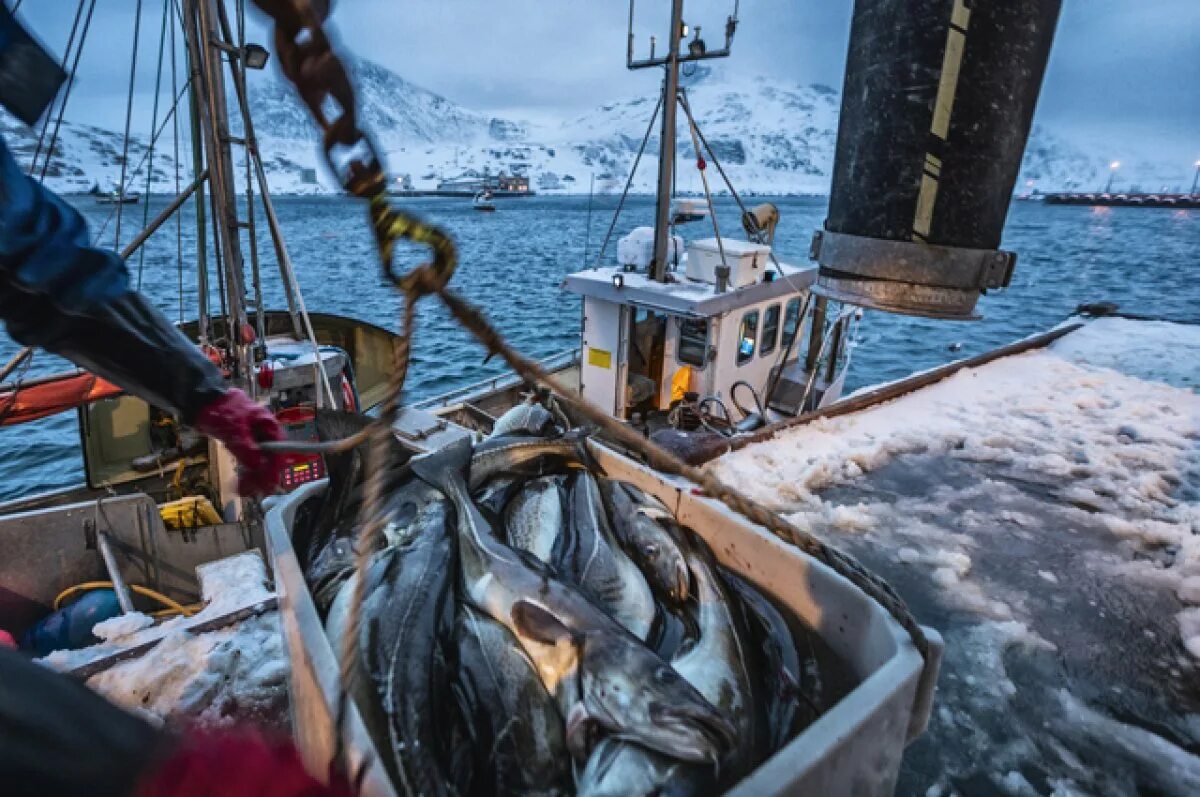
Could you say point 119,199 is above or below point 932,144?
below

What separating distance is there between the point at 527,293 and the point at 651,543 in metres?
Answer: 30.3

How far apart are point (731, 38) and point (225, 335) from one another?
797 centimetres

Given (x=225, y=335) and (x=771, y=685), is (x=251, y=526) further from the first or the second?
(x=771, y=685)

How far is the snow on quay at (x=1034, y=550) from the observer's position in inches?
100

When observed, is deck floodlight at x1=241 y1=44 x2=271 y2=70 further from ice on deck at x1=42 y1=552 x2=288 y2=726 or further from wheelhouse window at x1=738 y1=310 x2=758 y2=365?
wheelhouse window at x1=738 y1=310 x2=758 y2=365

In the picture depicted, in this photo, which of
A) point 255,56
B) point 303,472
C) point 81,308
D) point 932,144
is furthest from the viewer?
point 255,56

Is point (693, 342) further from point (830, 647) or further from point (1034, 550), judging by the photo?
point (830, 647)

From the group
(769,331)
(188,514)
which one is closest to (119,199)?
(188,514)

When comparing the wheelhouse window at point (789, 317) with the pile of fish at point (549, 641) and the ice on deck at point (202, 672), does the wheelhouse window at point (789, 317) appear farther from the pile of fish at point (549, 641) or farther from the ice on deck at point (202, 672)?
the ice on deck at point (202, 672)

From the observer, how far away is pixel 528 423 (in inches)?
159

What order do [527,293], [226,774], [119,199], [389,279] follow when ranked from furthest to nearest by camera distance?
[527,293]
[119,199]
[389,279]
[226,774]

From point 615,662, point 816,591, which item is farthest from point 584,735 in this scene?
point 816,591

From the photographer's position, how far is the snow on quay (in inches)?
100

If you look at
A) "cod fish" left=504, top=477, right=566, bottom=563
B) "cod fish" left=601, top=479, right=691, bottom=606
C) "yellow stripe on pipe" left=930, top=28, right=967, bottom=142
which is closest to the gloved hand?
"cod fish" left=504, top=477, right=566, bottom=563
